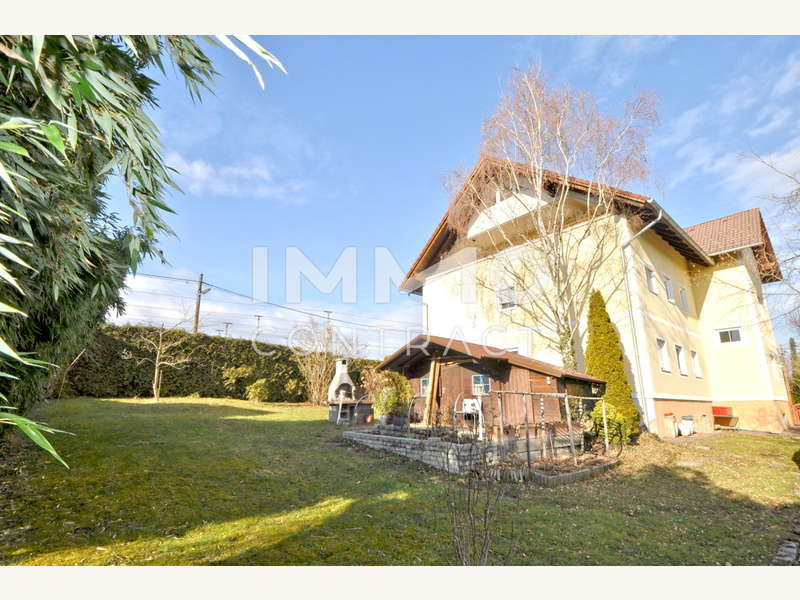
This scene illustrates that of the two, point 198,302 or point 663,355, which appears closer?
point 663,355

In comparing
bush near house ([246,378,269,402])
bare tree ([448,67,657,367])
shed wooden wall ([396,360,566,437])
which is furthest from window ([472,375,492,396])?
bush near house ([246,378,269,402])

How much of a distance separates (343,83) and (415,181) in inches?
307

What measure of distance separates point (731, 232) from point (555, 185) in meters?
10.8

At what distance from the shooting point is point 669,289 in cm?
1681

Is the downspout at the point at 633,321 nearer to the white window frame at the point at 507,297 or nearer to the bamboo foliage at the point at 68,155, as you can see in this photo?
the white window frame at the point at 507,297

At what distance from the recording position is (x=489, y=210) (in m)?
15.3

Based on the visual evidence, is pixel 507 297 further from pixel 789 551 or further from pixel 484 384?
pixel 789 551

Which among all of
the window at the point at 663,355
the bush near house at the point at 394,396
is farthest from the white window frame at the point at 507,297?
the bush near house at the point at 394,396

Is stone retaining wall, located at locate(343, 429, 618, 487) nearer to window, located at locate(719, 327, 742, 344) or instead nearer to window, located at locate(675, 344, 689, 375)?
window, located at locate(675, 344, 689, 375)

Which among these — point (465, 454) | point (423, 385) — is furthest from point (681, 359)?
point (465, 454)

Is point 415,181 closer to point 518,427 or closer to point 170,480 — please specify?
point 518,427

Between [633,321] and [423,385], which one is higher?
[633,321]
